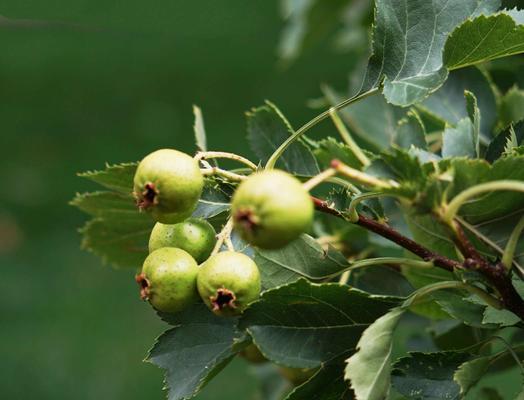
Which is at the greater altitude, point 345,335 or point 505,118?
point 505,118

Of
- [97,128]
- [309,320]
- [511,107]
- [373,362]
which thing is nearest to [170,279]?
[309,320]

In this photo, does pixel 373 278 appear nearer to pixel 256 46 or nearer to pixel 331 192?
pixel 331 192

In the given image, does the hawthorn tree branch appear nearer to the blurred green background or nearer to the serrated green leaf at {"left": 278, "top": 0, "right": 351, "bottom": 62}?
the serrated green leaf at {"left": 278, "top": 0, "right": 351, "bottom": 62}

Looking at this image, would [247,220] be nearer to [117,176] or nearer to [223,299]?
[223,299]

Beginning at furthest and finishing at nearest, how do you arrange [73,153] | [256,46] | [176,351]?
[256,46] < [73,153] < [176,351]

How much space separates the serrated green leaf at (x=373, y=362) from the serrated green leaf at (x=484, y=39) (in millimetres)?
545

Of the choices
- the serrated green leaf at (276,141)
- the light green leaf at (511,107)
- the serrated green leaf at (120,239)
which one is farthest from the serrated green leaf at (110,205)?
the light green leaf at (511,107)

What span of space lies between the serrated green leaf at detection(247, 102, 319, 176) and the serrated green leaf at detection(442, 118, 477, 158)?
1.12 ft

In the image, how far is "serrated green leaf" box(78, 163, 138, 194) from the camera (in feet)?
6.05

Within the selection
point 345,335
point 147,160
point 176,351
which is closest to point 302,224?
point 147,160

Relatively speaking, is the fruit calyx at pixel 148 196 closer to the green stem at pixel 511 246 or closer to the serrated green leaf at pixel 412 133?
the green stem at pixel 511 246

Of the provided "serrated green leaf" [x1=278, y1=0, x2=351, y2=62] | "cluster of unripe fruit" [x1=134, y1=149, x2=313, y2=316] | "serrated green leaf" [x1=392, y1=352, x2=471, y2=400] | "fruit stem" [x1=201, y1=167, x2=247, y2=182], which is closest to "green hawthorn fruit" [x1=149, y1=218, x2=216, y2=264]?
"cluster of unripe fruit" [x1=134, y1=149, x2=313, y2=316]

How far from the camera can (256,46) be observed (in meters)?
9.17

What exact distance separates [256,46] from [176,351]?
7.69 m
